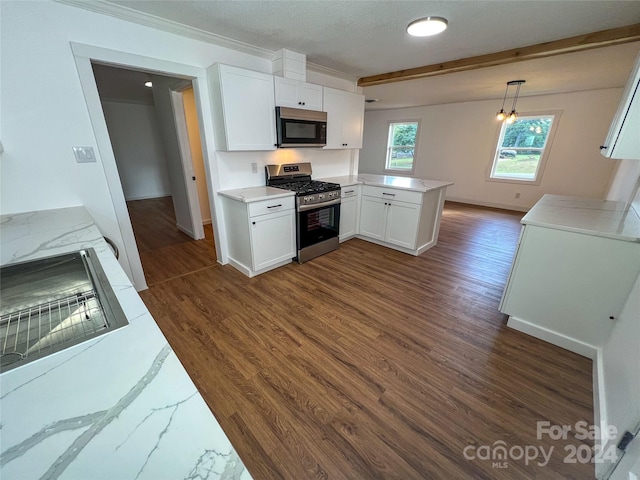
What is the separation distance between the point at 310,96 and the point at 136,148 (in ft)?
19.2

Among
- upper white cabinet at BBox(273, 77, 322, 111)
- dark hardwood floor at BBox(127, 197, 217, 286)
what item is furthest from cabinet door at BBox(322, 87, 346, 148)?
dark hardwood floor at BBox(127, 197, 217, 286)

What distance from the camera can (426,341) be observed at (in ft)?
6.68

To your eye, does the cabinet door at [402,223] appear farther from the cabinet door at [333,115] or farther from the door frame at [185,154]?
the door frame at [185,154]

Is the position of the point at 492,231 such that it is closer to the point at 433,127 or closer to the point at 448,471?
the point at 433,127

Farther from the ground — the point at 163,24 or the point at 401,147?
the point at 163,24

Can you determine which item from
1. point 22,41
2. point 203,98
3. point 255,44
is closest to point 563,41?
point 255,44

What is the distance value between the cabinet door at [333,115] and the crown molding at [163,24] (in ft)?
2.78

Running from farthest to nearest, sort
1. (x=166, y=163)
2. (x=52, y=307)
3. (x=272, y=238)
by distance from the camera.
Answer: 1. (x=166, y=163)
2. (x=272, y=238)
3. (x=52, y=307)

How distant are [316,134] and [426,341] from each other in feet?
8.83

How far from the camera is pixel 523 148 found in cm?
569

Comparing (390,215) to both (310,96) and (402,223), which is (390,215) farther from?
(310,96)

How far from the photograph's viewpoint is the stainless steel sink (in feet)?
2.70

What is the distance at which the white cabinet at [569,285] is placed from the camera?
5.58 ft

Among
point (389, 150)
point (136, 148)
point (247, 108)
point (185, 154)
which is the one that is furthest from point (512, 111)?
point (136, 148)
